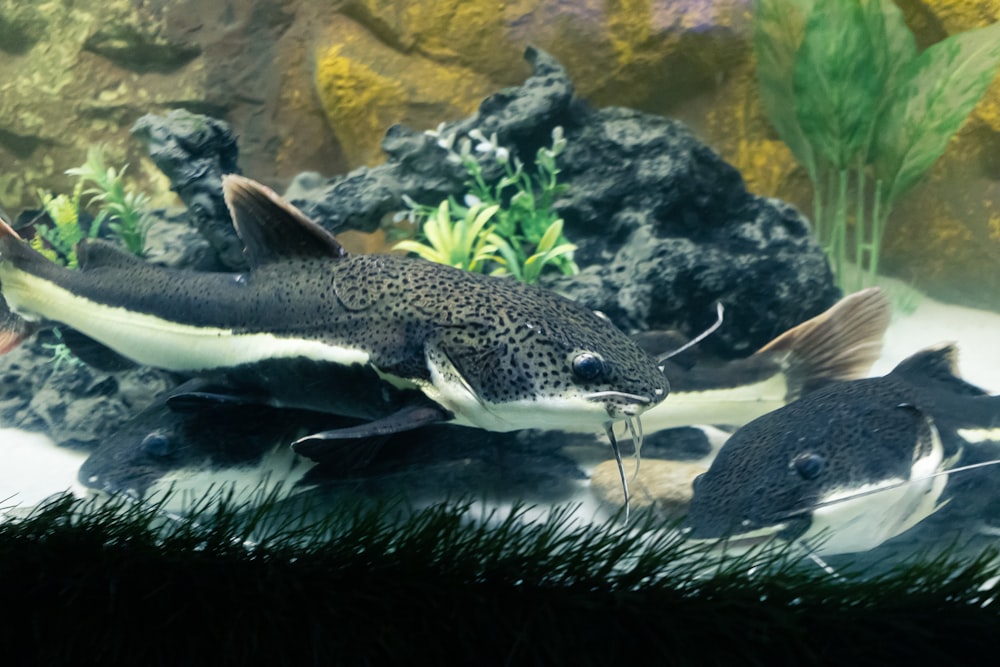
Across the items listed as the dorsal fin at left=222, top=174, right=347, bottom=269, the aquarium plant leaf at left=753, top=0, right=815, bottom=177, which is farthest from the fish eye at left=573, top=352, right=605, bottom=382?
the aquarium plant leaf at left=753, top=0, right=815, bottom=177

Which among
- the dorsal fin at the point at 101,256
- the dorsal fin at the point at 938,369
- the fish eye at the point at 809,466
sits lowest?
the dorsal fin at the point at 101,256

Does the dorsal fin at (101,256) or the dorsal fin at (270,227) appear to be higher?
the dorsal fin at (270,227)

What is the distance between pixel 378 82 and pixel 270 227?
2.66 metres

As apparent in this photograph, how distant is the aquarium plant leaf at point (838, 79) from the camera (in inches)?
161

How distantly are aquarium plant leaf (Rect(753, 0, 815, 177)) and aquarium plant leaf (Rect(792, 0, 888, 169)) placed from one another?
63mm

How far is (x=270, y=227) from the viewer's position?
2.51 meters

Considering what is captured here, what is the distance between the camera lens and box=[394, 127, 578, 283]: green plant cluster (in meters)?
3.64

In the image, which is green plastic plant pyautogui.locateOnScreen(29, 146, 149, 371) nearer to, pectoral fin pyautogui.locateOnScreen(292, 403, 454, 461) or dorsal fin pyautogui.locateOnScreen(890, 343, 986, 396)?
pectoral fin pyautogui.locateOnScreen(292, 403, 454, 461)

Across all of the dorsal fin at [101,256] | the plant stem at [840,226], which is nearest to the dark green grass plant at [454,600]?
the dorsal fin at [101,256]

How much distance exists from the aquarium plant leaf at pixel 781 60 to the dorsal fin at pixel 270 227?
2745 mm

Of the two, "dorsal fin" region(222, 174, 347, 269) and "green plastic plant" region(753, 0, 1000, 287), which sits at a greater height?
"green plastic plant" region(753, 0, 1000, 287)

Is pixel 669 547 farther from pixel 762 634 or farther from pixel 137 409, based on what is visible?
pixel 137 409

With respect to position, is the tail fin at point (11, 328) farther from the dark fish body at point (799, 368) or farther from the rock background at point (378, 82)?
the dark fish body at point (799, 368)

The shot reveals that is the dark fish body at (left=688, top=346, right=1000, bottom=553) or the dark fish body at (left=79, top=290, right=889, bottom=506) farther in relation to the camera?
the dark fish body at (left=79, top=290, right=889, bottom=506)
